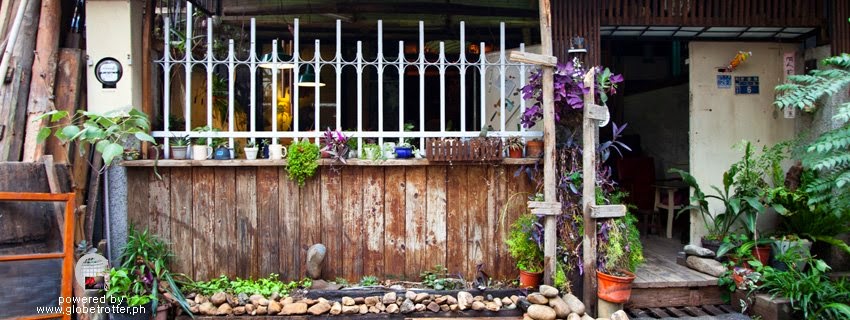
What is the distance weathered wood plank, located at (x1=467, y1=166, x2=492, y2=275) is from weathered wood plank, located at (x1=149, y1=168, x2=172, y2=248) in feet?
8.73

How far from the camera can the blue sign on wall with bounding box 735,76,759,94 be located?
5516mm

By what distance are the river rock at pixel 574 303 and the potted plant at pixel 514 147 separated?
129 centimetres

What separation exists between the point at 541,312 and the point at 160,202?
3368mm

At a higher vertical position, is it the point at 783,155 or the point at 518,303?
the point at 783,155

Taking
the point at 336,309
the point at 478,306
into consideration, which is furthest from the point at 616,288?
the point at 336,309

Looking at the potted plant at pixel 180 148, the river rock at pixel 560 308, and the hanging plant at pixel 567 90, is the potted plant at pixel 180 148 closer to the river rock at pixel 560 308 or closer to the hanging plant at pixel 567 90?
the hanging plant at pixel 567 90

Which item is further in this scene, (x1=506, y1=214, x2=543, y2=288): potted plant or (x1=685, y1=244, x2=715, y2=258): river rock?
(x1=685, y1=244, x2=715, y2=258): river rock

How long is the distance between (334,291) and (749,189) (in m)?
4.02

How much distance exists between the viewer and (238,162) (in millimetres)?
4484

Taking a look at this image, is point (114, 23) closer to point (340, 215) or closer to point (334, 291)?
point (340, 215)

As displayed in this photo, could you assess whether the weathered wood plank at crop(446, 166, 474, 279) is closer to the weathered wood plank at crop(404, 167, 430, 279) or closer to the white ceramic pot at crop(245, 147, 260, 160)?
the weathered wood plank at crop(404, 167, 430, 279)

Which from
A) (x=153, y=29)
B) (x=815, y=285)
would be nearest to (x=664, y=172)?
(x=815, y=285)

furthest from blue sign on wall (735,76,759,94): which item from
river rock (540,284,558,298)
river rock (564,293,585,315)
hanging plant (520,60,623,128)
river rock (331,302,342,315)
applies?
river rock (331,302,342,315)

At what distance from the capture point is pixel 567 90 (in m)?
4.37
